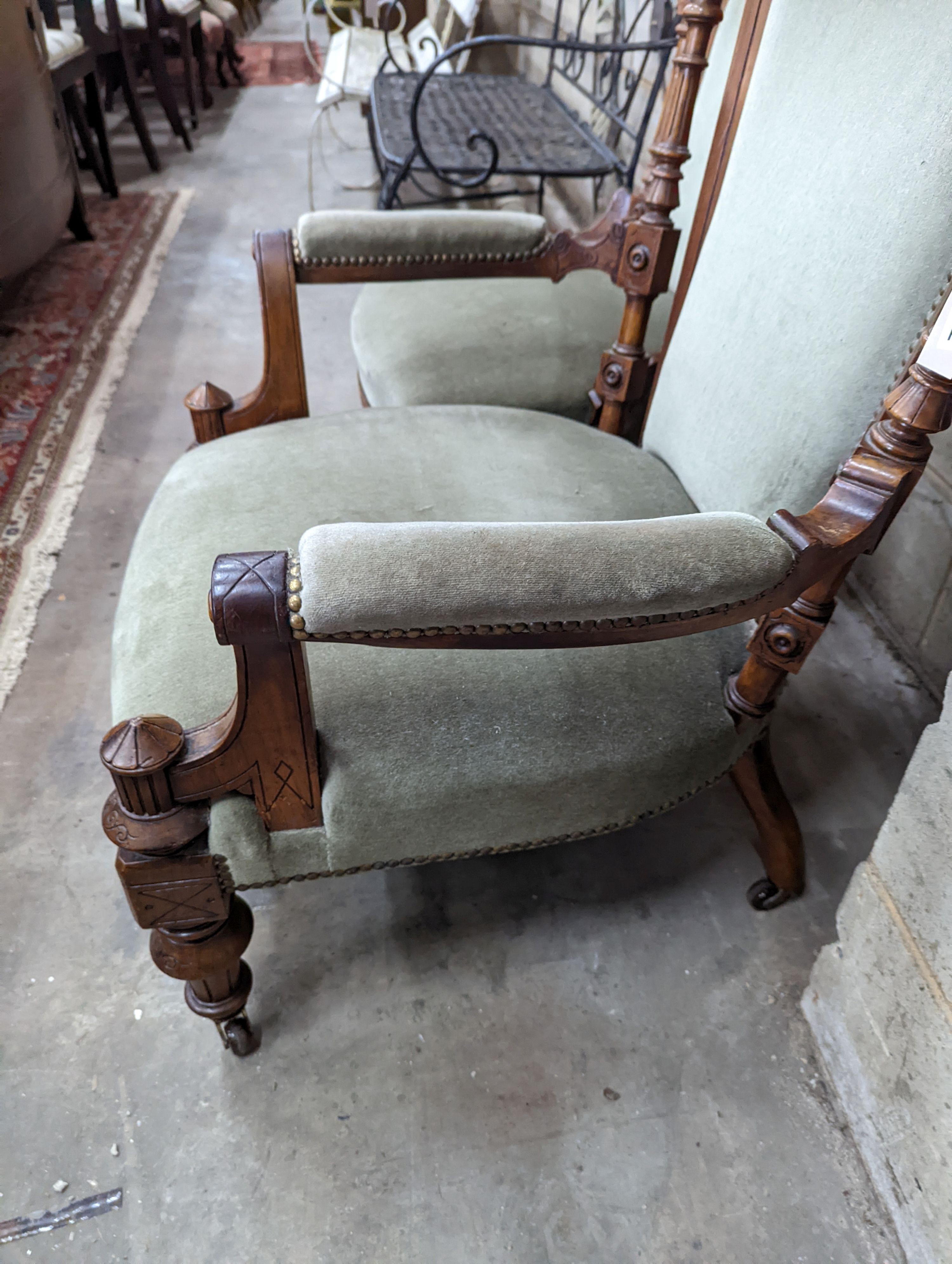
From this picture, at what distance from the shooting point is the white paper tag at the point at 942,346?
0.57 meters

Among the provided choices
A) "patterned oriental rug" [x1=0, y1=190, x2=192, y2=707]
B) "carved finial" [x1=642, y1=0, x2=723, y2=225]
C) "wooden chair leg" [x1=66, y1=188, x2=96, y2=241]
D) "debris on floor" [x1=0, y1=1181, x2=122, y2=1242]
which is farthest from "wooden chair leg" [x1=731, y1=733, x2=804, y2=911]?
"wooden chair leg" [x1=66, y1=188, x2=96, y2=241]

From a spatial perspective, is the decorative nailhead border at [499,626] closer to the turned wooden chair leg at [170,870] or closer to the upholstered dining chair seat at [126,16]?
the turned wooden chair leg at [170,870]

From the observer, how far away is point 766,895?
108cm

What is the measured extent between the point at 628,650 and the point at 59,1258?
80 centimetres

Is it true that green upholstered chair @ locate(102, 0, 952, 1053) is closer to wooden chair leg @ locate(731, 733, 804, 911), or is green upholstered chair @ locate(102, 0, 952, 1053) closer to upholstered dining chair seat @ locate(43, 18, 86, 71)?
wooden chair leg @ locate(731, 733, 804, 911)

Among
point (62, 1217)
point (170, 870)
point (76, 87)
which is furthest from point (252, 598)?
point (76, 87)

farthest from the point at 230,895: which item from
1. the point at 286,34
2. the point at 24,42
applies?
the point at 286,34

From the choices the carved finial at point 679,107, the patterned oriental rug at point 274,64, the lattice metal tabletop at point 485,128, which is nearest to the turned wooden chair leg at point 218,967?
the carved finial at point 679,107

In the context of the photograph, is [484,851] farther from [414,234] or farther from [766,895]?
[414,234]

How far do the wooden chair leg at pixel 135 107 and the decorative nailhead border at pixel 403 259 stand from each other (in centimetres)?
291

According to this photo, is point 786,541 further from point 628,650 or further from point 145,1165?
point 145,1165

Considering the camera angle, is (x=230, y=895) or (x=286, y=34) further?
(x=286, y=34)

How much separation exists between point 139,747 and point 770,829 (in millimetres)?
811

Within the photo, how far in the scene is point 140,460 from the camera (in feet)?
6.03
